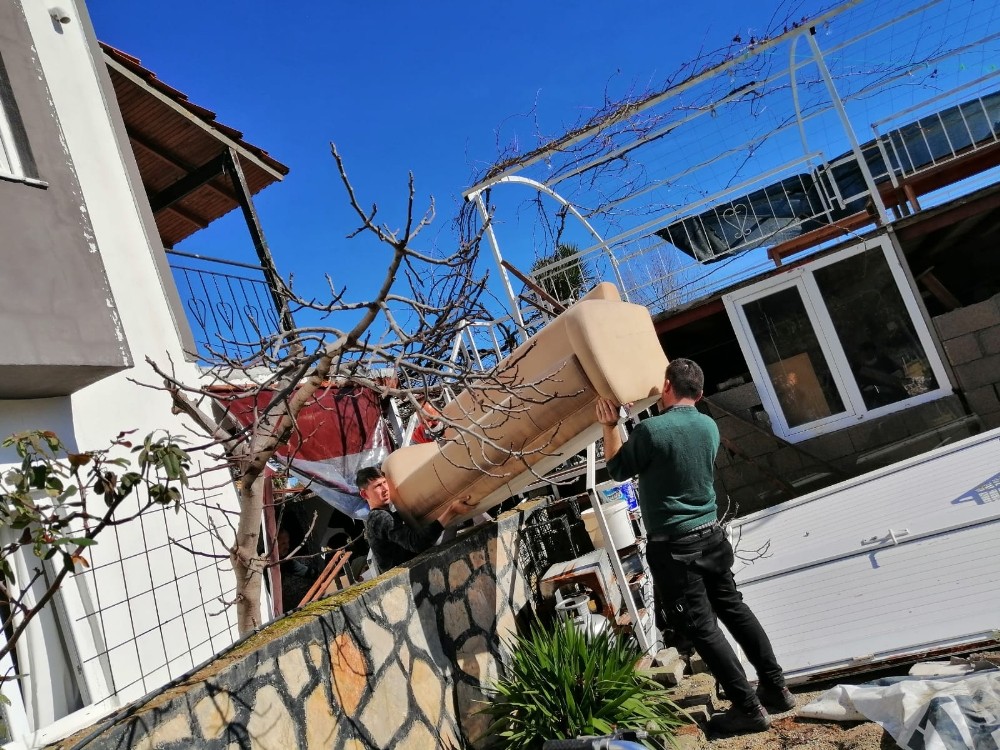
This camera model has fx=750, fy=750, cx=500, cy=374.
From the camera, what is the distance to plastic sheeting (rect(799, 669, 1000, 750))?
8.72ft

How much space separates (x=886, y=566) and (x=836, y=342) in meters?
4.99

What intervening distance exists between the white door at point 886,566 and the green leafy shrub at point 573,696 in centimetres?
84

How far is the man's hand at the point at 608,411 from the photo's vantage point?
12.3ft

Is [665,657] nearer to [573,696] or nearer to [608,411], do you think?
[573,696]

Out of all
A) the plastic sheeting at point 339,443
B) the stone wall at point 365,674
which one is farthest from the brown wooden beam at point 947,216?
the stone wall at point 365,674

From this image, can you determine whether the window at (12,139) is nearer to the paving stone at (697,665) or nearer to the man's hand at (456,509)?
the man's hand at (456,509)

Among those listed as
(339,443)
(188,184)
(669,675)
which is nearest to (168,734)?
(669,675)

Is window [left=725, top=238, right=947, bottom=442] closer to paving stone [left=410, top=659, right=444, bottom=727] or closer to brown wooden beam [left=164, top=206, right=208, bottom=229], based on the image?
paving stone [left=410, top=659, right=444, bottom=727]

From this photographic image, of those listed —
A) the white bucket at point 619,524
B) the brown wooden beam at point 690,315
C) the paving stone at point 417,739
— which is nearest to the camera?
the paving stone at point 417,739

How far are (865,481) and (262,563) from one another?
14.2ft

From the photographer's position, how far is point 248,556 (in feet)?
10.2

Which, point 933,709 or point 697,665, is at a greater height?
point 933,709

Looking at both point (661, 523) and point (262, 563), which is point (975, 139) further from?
point (262, 563)

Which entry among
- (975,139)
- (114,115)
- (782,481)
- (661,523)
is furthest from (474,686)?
(975,139)
